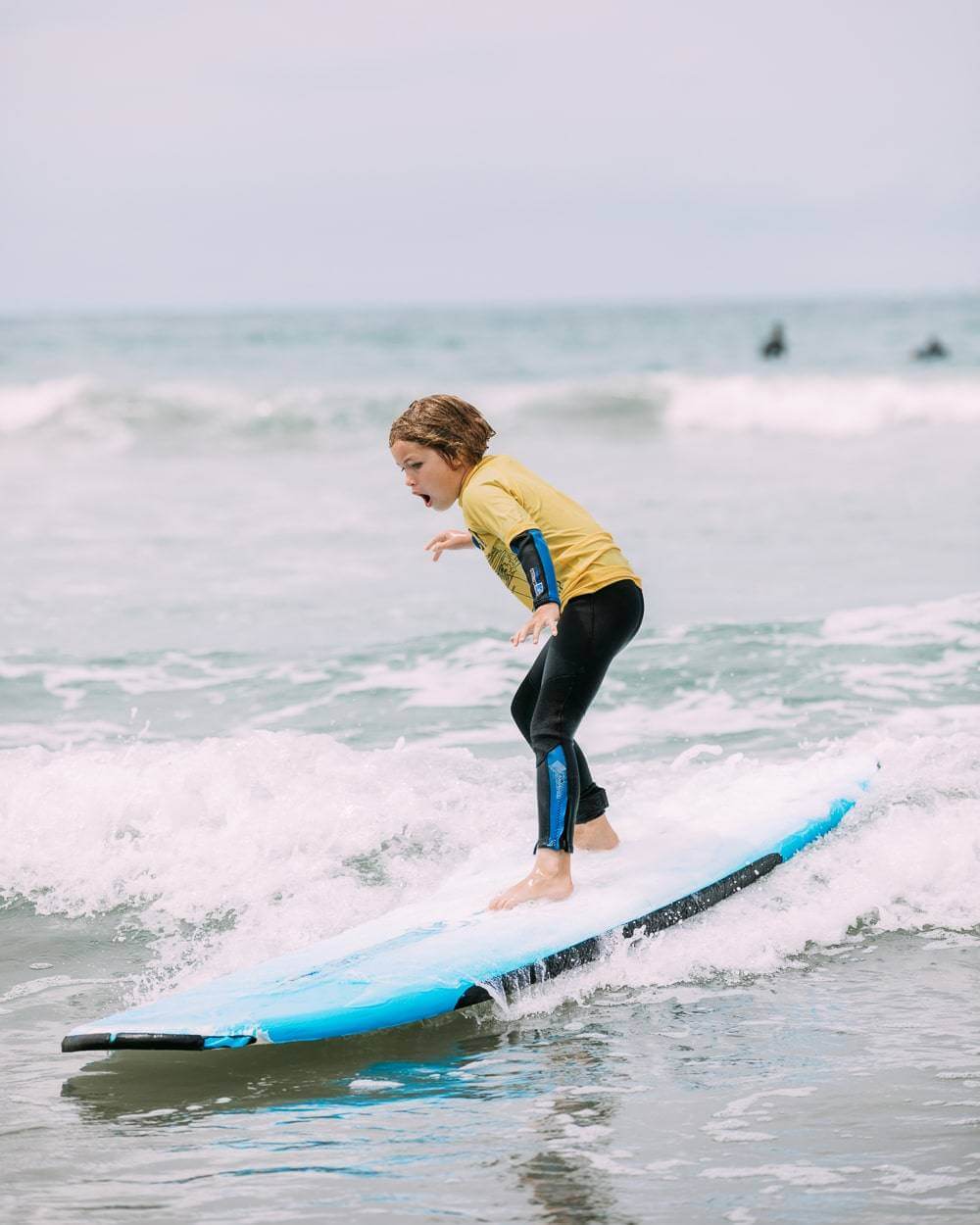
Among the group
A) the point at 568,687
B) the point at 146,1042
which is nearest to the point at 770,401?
the point at 568,687

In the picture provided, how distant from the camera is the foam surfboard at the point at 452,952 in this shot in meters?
3.80

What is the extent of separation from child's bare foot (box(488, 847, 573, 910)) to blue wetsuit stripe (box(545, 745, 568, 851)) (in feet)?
0.36

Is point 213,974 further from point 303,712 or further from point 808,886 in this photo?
point 303,712

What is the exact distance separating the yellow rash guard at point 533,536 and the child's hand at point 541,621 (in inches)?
1.3

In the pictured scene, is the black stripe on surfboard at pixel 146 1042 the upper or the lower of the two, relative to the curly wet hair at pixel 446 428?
lower

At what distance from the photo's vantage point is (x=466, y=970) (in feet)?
13.6

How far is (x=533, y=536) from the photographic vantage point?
14.1 feet

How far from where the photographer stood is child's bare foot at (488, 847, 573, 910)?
15.1ft

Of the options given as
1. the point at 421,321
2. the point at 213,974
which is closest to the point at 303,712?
the point at 213,974

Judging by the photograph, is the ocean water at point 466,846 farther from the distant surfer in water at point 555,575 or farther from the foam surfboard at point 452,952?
the distant surfer in water at point 555,575

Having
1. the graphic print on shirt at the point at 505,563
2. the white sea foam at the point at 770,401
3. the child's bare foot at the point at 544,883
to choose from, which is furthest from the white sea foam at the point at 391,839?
the white sea foam at the point at 770,401

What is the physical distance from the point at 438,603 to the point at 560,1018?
20.9ft

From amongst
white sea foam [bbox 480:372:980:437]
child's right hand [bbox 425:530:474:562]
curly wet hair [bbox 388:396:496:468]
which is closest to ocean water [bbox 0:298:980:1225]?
child's right hand [bbox 425:530:474:562]

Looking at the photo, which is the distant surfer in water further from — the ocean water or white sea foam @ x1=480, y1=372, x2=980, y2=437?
white sea foam @ x1=480, y1=372, x2=980, y2=437
